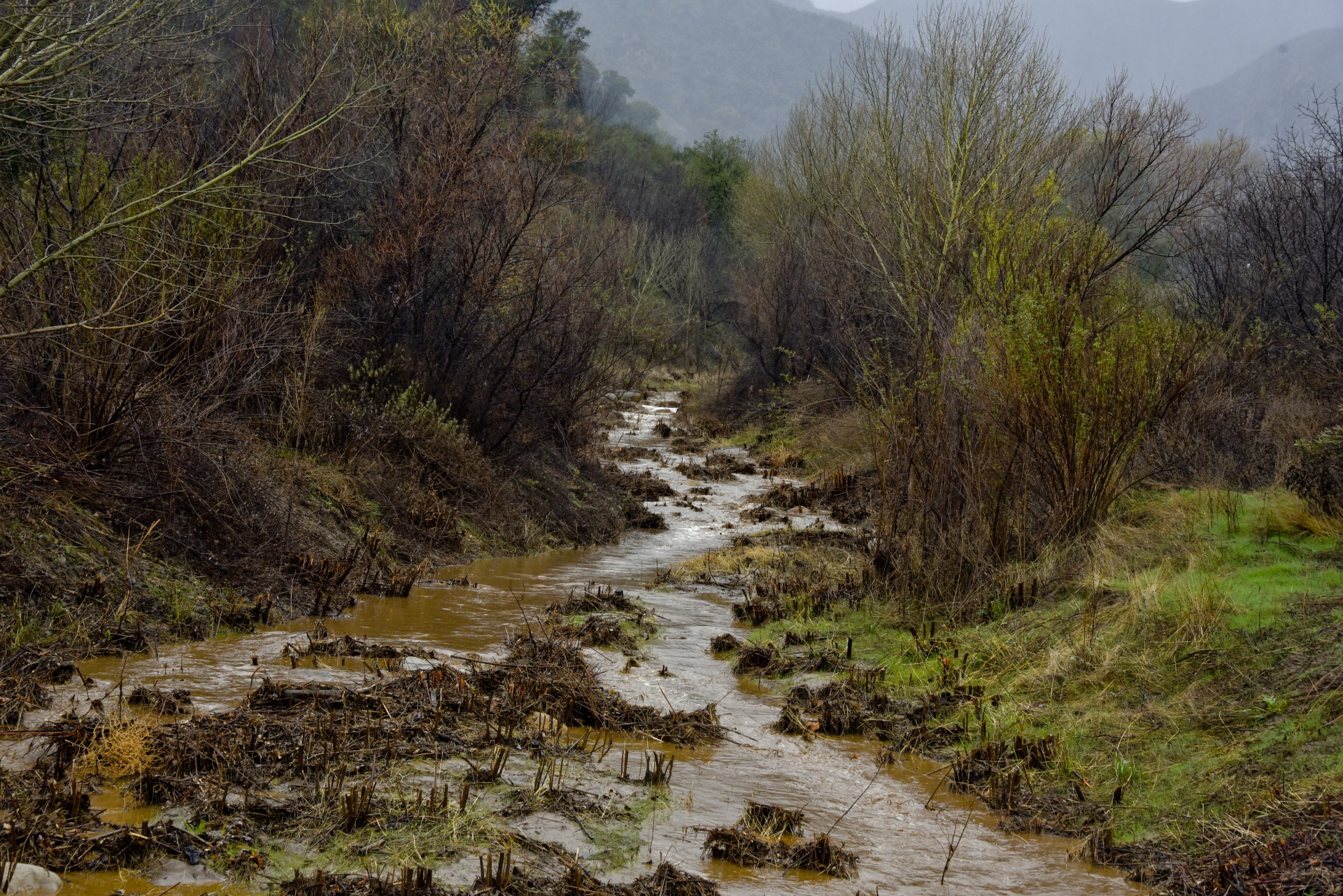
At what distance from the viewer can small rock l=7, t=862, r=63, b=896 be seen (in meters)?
3.20

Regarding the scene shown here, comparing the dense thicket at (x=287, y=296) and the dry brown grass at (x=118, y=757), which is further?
the dense thicket at (x=287, y=296)

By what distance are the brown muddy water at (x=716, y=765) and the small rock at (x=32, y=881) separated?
2.3 inches

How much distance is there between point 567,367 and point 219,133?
5.66 metres

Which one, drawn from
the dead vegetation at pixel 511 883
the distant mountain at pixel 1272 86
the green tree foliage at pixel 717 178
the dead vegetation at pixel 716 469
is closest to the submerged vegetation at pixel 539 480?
the dead vegetation at pixel 511 883

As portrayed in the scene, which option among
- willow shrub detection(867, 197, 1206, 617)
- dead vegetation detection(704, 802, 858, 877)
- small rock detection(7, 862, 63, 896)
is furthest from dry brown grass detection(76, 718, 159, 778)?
willow shrub detection(867, 197, 1206, 617)

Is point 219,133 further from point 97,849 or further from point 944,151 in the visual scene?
point 944,151

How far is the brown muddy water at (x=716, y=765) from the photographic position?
4305 millimetres

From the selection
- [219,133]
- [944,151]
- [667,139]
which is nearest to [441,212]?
[219,133]

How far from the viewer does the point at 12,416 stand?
24.0ft

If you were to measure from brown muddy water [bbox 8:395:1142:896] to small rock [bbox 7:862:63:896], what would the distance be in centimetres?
6

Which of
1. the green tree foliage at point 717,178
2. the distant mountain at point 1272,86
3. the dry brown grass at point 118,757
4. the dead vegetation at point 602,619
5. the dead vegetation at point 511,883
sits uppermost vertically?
the distant mountain at point 1272,86

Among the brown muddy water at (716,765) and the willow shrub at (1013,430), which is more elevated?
the willow shrub at (1013,430)

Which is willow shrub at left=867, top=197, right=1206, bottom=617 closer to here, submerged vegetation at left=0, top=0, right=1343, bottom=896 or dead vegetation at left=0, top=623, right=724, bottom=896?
submerged vegetation at left=0, top=0, right=1343, bottom=896

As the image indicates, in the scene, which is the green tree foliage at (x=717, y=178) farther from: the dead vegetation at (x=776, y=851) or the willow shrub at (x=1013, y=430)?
the dead vegetation at (x=776, y=851)
